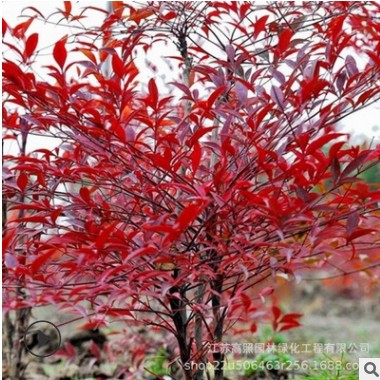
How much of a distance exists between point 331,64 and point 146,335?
158 cm

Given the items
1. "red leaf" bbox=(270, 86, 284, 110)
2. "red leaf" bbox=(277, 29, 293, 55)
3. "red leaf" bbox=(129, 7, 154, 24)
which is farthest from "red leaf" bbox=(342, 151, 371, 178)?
"red leaf" bbox=(129, 7, 154, 24)

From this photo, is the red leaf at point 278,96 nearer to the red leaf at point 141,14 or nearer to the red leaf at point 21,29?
the red leaf at point 141,14

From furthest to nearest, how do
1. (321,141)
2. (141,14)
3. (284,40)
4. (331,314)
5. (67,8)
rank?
(331,314) < (67,8) < (141,14) < (284,40) < (321,141)

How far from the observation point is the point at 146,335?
95.4 inches

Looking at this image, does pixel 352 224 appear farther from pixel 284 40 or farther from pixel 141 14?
pixel 141 14

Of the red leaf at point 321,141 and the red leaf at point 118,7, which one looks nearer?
the red leaf at point 321,141

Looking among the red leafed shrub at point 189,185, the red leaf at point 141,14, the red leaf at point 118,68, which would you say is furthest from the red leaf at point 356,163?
the red leaf at point 141,14

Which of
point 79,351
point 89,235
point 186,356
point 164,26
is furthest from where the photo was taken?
point 79,351

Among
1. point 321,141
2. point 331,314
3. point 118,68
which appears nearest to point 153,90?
point 118,68

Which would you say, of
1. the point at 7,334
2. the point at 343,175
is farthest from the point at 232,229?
the point at 7,334

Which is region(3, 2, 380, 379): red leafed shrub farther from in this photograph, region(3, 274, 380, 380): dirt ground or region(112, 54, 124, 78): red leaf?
region(3, 274, 380, 380): dirt ground

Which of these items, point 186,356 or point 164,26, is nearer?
point 186,356

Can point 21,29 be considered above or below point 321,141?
above

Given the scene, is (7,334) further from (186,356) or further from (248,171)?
(248,171)
